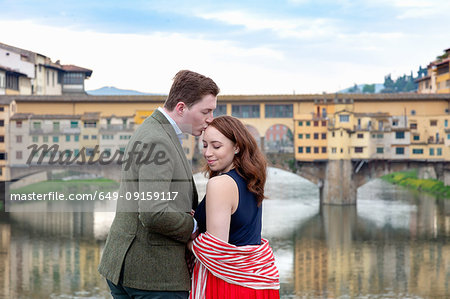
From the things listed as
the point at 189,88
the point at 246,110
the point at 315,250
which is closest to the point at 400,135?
the point at 246,110

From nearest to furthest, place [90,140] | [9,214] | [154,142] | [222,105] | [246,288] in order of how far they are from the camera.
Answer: [154,142]
[246,288]
[9,214]
[90,140]
[222,105]

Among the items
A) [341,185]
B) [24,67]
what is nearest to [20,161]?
[24,67]

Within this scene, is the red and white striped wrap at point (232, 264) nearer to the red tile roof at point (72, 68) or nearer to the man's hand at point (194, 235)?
the man's hand at point (194, 235)

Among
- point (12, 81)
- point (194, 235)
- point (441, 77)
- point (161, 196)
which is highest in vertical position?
point (441, 77)

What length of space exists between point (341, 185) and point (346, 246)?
7.57 m

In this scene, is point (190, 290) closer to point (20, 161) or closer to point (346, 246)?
point (346, 246)

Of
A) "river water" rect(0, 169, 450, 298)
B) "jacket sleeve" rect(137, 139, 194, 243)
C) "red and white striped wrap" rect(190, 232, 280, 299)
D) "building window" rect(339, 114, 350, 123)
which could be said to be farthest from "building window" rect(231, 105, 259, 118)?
"jacket sleeve" rect(137, 139, 194, 243)

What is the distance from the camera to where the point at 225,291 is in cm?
222

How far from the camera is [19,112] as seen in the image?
906 inches

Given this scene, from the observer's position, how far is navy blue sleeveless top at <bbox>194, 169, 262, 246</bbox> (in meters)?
2.17

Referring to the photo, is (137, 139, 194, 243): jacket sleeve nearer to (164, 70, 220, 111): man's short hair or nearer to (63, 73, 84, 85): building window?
(164, 70, 220, 111): man's short hair

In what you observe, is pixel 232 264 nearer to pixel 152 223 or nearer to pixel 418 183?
pixel 152 223

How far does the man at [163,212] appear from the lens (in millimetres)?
2049

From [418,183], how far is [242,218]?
27979 mm
